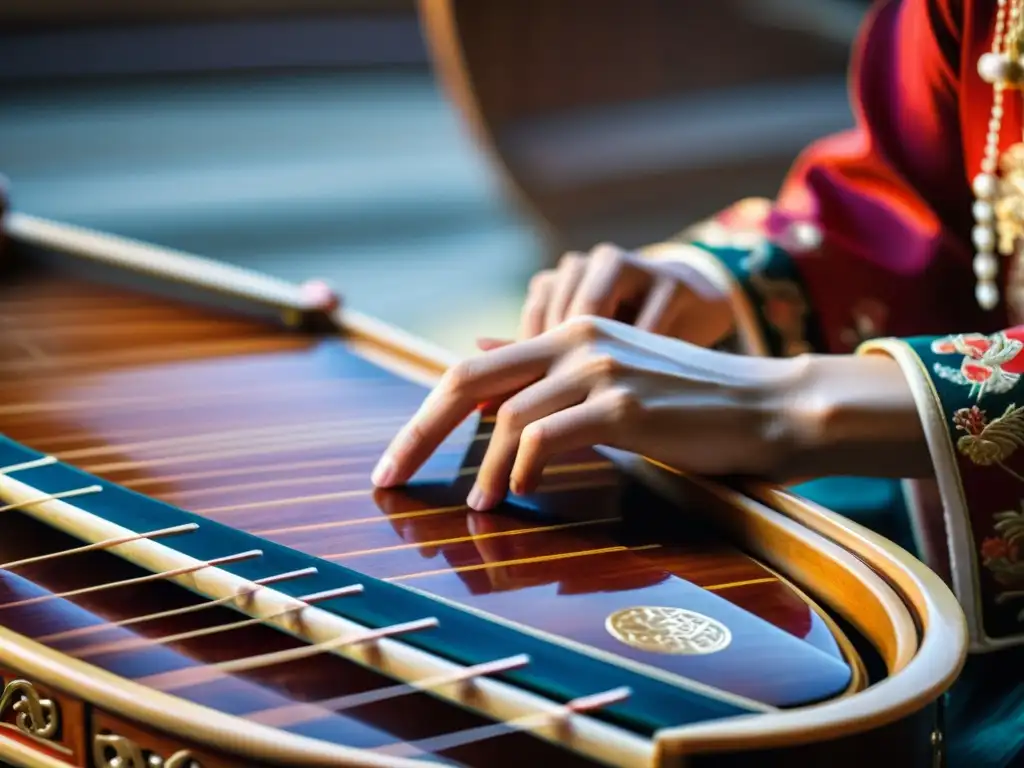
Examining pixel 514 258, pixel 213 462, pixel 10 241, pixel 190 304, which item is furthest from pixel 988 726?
pixel 514 258

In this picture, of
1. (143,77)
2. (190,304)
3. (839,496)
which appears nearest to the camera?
(839,496)

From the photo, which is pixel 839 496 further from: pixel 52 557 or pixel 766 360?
pixel 52 557

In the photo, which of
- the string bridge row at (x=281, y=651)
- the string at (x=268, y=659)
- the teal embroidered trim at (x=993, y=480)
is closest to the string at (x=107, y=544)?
the string bridge row at (x=281, y=651)

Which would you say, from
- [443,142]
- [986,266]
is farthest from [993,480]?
[443,142]

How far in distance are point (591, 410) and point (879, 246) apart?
54 centimetres

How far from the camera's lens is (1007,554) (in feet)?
2.57

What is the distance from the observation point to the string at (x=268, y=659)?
1.74 ft

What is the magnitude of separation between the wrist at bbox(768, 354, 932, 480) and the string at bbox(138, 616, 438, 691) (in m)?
0.29

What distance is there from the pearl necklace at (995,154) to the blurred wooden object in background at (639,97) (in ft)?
4.63

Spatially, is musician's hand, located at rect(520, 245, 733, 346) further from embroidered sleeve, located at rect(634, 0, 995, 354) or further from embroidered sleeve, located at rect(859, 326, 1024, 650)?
embroidered sleeve, located at rect(859, 326, 1024, 650)

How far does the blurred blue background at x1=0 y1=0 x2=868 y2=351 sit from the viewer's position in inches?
93.1

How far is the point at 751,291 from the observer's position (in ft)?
3.74

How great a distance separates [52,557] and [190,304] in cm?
50

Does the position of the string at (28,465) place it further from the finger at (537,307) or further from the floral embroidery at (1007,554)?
the floral embroidery at (1007,554)
